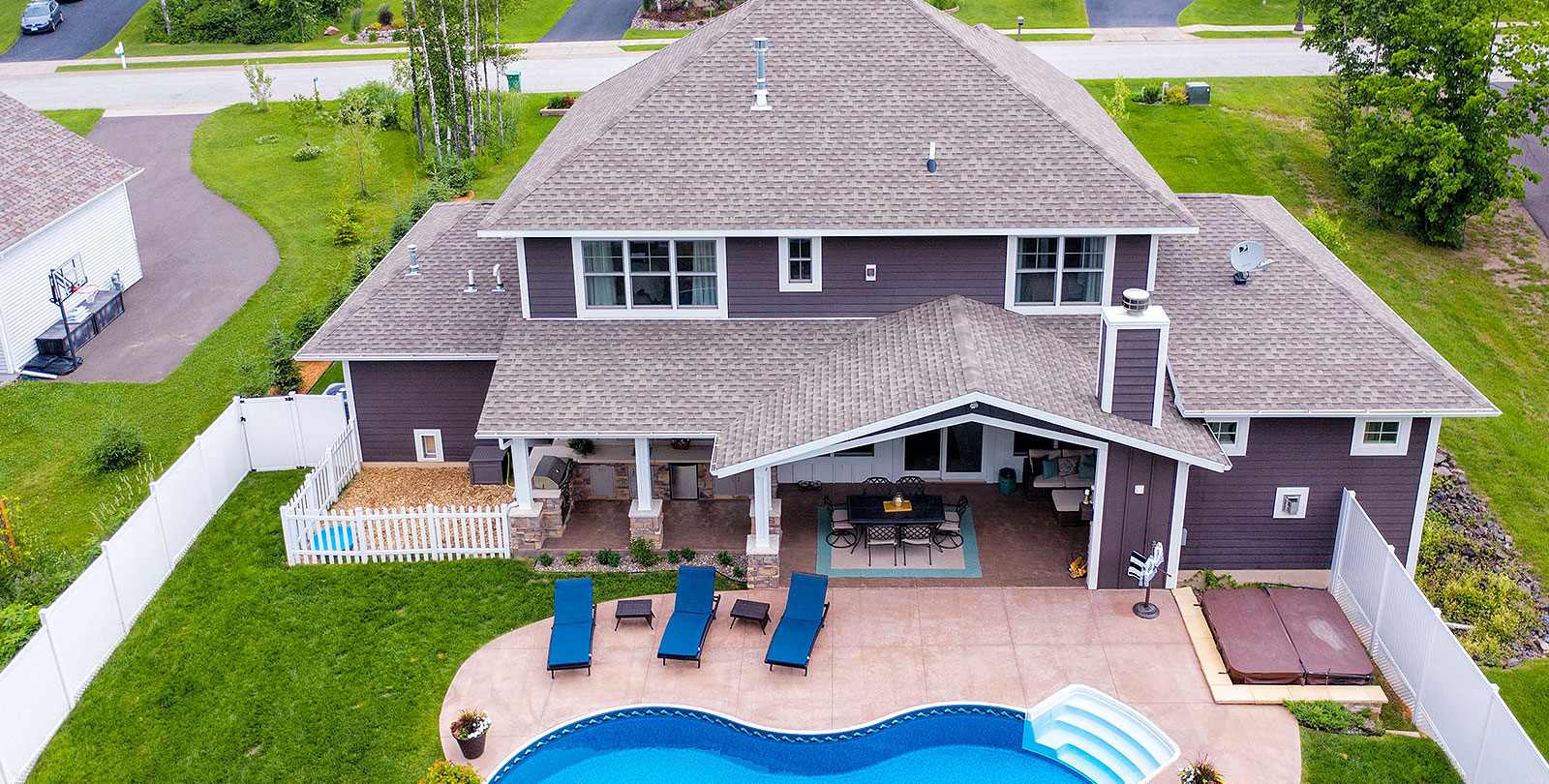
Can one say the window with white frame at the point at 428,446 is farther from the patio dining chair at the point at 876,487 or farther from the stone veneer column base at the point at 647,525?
the patio dining chair at the point at 876,487

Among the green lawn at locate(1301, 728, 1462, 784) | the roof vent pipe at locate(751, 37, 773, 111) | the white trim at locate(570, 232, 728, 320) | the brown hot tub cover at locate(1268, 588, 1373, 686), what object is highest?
the roof vent pipe at locate(751, 37, 773, 111)

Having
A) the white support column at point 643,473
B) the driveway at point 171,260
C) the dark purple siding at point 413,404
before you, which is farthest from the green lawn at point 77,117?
the white support column at point 643,473

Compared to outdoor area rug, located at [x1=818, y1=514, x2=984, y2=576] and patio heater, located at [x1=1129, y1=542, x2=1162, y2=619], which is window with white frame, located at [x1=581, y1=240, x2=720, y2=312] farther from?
patio heater, located at [x1=1129, y1=542, x2=1162, y2=619]

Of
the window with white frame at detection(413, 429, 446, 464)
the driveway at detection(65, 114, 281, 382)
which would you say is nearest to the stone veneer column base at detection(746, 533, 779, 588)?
the window with white frame at detection(413, 429, 446, 464)

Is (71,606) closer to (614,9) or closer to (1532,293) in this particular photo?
(1532,293)

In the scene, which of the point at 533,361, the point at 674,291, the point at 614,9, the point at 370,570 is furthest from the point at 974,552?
the point at 614,9
